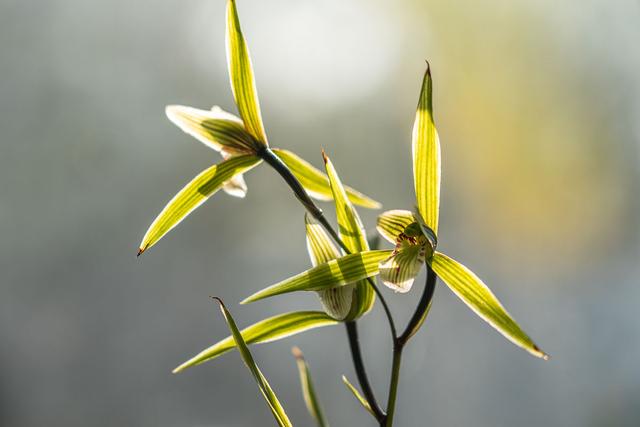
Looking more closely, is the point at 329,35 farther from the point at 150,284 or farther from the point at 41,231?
the point at 41,231

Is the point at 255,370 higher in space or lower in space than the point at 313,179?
lower

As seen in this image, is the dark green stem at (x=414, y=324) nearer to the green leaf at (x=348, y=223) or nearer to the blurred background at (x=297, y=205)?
the green leaf at (x=348, y=223)

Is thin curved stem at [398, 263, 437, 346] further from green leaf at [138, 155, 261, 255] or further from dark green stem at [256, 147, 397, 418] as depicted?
green leaf at [138, 155, 261, 255]

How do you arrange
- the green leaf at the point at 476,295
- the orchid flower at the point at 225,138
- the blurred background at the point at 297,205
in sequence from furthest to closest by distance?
the blurred background at the point at 297,205 < the orchid flower at the point at 225,138 < the green leaf at the point at 476,295

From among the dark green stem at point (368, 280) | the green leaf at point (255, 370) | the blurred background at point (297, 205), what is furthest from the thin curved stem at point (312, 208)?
the blurred background at point (297, 205)

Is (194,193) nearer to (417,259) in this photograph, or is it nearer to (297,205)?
(417,259)

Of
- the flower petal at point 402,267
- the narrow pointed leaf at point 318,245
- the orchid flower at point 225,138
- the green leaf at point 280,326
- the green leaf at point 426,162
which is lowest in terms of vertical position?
the green leaf at point 280,326

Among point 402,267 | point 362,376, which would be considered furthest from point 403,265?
point 362,376
